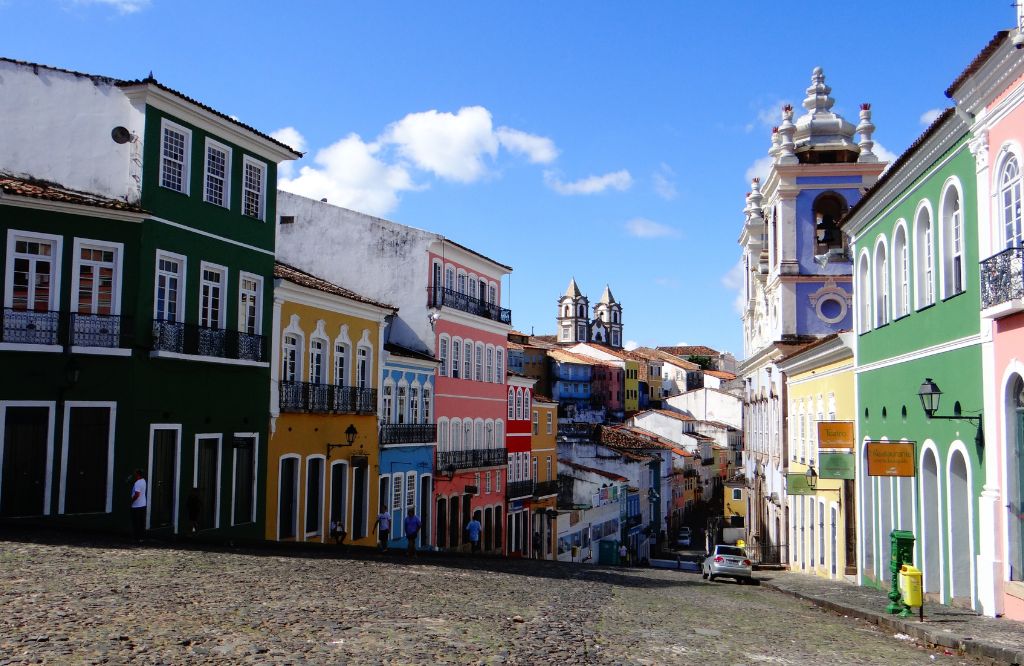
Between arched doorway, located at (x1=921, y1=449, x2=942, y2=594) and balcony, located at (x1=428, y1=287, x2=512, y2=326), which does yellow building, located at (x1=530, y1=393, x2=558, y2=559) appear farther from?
arched doorway, located at (x1=921, y1=449, x2=942, y2=594)

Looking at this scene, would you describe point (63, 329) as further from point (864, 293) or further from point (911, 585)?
point (864, 293)

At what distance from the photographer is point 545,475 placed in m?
52.4

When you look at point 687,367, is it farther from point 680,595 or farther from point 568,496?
point 680,595

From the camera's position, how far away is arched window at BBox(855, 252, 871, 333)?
23.6 metres

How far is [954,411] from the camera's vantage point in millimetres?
16656

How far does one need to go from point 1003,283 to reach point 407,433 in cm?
2407

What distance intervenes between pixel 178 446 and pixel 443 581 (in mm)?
7946

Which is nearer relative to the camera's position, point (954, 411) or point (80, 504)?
point (954, 411)

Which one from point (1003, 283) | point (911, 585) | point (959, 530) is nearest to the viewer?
point (1003, 283)

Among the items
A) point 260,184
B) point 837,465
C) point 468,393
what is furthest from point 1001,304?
point 468,393

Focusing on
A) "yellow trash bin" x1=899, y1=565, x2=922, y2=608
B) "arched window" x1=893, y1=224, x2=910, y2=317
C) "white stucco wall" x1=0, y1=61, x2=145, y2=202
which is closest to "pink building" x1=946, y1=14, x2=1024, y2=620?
"yellow trash bin" x1=899, y1=565, x2=922, y2=608

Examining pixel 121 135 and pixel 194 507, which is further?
pixel 194 507

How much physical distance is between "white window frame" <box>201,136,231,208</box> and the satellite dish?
2.13 metres

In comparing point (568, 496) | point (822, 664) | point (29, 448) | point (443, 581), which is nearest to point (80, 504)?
point (29, 448)
